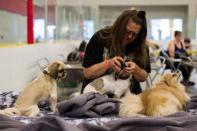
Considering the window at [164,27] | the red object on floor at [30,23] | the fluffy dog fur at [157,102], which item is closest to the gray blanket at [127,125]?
the fluffy dog fur at [157,102]

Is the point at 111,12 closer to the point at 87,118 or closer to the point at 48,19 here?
the point at 48,19

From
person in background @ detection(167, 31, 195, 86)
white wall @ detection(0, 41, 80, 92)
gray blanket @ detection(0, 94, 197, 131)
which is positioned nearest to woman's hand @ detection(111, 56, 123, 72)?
gray blanket @ detection(0, 94, 197, 131)

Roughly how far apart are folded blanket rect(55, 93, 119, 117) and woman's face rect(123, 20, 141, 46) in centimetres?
60

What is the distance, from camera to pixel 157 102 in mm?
1747

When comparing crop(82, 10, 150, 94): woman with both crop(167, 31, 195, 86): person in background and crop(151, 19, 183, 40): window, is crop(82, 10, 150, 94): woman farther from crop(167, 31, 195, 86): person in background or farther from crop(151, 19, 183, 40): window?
crop(151, 19, 183, 40): window

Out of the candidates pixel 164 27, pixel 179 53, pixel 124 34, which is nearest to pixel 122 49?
pixel 124 34

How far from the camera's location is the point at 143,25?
2.27 m

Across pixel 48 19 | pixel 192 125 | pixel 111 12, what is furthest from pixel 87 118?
pixel 111 12

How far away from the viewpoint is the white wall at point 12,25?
6.08 meters

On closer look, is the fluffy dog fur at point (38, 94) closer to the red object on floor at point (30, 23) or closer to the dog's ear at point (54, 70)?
the dog's ear at point (54, 70)

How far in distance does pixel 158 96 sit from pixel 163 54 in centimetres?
599

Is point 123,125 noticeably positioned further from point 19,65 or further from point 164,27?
point 164,27

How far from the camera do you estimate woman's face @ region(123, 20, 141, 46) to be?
2215 mm

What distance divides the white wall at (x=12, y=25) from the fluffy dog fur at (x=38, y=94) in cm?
352
